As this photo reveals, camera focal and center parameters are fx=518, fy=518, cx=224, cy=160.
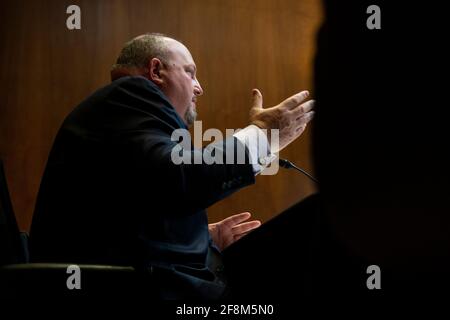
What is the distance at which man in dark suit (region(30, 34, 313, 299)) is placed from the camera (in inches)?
42.3

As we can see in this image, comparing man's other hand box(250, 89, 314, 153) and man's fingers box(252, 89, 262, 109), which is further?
man's fingers box(252, 89, 262, 109)

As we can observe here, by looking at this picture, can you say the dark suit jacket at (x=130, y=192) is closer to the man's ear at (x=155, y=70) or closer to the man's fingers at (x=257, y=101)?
the man's fingers at (x=257, y=101)

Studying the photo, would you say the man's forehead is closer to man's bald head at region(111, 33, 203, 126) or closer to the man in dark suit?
man's bald head at region(111, 33, 203, 126)

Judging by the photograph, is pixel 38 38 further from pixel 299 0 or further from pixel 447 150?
pixel 447 150

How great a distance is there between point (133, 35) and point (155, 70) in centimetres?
114

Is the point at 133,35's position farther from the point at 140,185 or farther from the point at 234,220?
the point at 140,185

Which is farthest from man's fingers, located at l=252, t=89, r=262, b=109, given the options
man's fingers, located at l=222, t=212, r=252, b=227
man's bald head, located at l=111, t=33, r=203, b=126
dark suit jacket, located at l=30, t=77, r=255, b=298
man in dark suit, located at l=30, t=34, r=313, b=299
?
man's fingers, located at l=222, t=212, r=252, b=227

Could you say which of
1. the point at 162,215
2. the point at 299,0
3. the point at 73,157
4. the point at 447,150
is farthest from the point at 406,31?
the point at 299,0

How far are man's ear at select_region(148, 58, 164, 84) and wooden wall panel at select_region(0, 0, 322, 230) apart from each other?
39.3 inches

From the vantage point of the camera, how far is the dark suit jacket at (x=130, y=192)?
1.07m

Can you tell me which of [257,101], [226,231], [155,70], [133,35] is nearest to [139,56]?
[155,70]

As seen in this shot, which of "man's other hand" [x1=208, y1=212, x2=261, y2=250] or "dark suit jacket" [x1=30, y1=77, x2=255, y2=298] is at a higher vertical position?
"dark suit jacket" [x1=30, y1=77, x2=255, y2=298]

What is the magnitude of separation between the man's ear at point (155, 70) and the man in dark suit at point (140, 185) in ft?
0.87

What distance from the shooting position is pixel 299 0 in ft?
9.34
